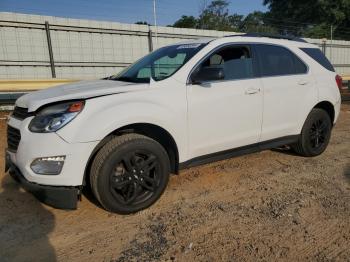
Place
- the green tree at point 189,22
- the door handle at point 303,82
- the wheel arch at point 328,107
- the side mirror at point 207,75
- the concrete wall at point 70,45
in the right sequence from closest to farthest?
the side mirror at point 207,75
the door handle at point 303,82
the wheel arch at point 328,107
the concrete wall at point 70,45
the green tree at point 189,22

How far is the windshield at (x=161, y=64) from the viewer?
4.20m

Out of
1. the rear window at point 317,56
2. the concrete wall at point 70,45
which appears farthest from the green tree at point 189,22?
the rear window at point 317,56

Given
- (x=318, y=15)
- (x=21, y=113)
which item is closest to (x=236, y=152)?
(x=21, y=113)

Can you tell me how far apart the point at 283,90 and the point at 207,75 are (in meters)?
1.40

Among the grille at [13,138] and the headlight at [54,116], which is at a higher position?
the headlight at [54,116]

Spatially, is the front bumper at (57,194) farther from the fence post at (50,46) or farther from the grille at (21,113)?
the fence post at (50,46)

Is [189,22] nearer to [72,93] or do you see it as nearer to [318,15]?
[318,15]

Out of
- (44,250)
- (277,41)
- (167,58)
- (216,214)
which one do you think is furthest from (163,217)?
(277,41)

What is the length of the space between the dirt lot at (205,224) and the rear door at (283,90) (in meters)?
0.67

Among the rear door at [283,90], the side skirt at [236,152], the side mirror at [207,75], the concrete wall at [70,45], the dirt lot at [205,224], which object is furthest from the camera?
the concrete wall at [70,45]

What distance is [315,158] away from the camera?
18.4 ft

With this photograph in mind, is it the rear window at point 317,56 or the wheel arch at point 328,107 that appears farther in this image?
the wheel arch at point 328,107

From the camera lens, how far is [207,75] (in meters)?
4.05

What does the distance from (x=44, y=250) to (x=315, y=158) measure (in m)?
4.17
